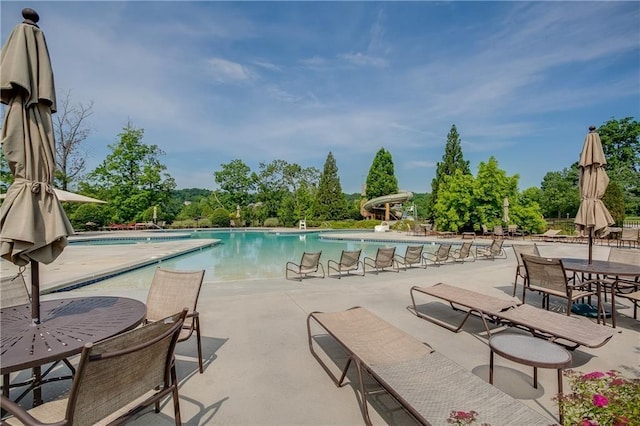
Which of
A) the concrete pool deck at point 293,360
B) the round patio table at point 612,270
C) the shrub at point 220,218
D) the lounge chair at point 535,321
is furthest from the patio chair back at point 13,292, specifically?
the shrub at point 220,218

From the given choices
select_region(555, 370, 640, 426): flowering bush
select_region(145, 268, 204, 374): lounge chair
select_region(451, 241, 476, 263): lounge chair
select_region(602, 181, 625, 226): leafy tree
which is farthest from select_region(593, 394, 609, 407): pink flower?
select_region(602, 181, 625, 226): leafy tree

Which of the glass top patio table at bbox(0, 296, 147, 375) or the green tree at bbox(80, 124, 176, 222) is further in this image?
the green tree at bbox(80, 124, 176, 222)

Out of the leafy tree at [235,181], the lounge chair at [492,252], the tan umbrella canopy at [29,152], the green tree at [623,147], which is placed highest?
the green tree at [623,147]

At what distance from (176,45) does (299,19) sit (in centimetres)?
494

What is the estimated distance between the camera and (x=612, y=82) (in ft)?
52.9

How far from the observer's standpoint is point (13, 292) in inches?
112

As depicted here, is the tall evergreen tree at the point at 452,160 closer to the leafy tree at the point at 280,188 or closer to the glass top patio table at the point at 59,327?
the leafy tree at the point at 280,188

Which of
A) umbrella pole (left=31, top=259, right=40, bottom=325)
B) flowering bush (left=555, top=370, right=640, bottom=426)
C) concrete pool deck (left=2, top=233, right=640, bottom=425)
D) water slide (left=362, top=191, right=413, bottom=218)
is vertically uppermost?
water slide (left=362, top=191, right=413, bottom=218)

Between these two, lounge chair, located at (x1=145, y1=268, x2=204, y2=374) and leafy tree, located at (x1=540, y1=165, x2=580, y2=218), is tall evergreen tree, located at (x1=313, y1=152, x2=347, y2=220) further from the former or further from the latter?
lounge chair, located at (x1=145, y1=268, x2=204, y2=374)

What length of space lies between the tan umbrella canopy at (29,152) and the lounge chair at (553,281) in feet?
16.5

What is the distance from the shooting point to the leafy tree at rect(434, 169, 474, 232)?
21.1 metres

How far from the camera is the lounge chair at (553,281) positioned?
3861 mm

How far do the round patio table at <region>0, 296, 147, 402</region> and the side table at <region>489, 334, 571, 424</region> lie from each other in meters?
2.60

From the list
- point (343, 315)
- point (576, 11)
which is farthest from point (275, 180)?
point (343, 315)
